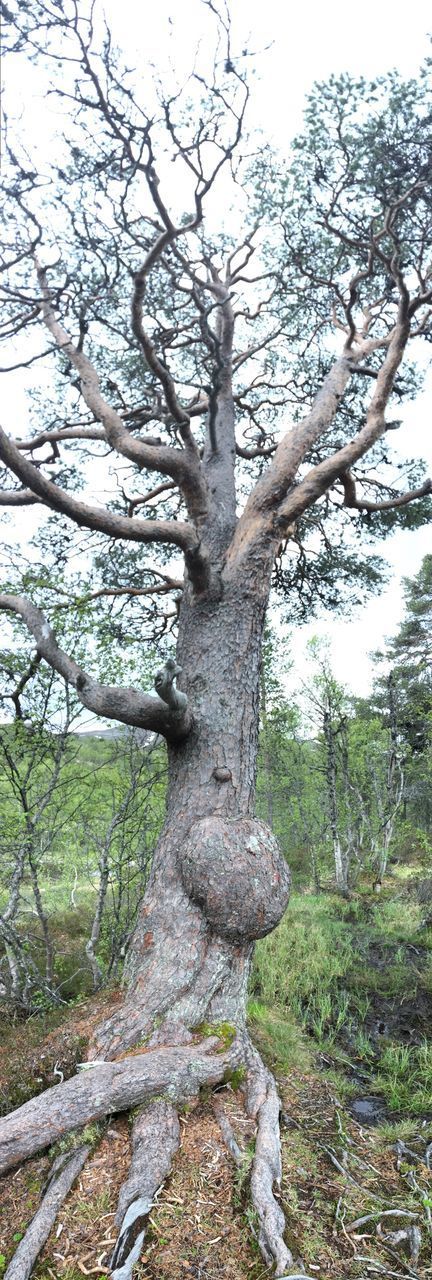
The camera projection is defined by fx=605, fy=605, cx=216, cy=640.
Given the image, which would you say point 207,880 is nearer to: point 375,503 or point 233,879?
point 233,879

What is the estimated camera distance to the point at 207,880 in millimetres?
3189

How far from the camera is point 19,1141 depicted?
2357mm

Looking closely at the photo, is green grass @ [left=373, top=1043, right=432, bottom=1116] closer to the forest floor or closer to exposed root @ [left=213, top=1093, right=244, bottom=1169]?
the forest floor

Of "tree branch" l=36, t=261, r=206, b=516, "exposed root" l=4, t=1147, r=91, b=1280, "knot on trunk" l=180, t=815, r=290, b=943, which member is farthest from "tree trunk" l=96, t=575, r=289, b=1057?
"tree branch" l=36, t=261, r=206, b=516

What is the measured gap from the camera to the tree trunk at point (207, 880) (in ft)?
10.2

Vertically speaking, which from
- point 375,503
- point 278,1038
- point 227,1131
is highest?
point 375,503

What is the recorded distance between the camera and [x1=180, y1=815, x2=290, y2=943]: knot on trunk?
317cm

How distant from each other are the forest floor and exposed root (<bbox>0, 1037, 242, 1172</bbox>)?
0.10 m

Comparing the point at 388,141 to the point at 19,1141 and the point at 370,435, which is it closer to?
the point at 370,435

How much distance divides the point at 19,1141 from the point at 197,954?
110 cm

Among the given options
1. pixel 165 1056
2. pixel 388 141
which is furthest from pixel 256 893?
pixel 388 141

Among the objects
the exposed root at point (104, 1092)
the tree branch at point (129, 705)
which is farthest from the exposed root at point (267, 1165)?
the tree branch at point (129, 705)

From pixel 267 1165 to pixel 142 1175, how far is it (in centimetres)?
49

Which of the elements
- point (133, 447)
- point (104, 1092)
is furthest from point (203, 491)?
point (104, 1092)
